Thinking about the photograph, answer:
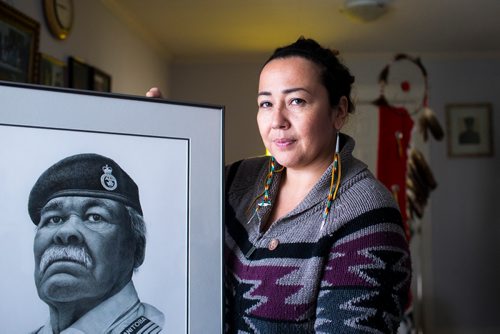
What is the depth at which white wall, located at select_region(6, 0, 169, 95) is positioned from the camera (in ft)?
8.77

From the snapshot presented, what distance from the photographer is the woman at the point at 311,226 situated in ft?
2.94

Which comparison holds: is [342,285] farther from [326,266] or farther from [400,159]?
[400,159]

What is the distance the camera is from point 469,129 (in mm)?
4797

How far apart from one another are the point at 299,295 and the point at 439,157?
166 inches

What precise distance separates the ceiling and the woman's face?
253 cm

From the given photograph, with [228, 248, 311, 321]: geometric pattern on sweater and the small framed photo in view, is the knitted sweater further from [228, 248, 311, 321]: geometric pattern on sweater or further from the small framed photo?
the small framed photo

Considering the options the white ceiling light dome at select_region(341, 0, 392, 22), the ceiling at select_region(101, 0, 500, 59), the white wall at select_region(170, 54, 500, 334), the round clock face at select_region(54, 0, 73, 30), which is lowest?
the white wall at select_region(170, 54, 500, 334)

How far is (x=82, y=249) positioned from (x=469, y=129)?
14.8 feet

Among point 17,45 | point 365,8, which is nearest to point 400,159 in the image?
point 365,8

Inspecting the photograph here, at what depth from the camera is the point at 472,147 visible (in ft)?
15.7

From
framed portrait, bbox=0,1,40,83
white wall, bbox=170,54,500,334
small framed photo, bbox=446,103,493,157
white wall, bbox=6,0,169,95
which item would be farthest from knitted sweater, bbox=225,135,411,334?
small framed photo, bbox=446,103,493,157

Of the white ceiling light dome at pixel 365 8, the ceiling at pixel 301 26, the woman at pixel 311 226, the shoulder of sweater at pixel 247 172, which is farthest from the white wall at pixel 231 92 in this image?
the woman at pixel 311 226

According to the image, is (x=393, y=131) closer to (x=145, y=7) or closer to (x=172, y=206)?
(x=145, y=7)

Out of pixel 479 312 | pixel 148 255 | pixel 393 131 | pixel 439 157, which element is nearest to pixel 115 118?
pixel 148 255
